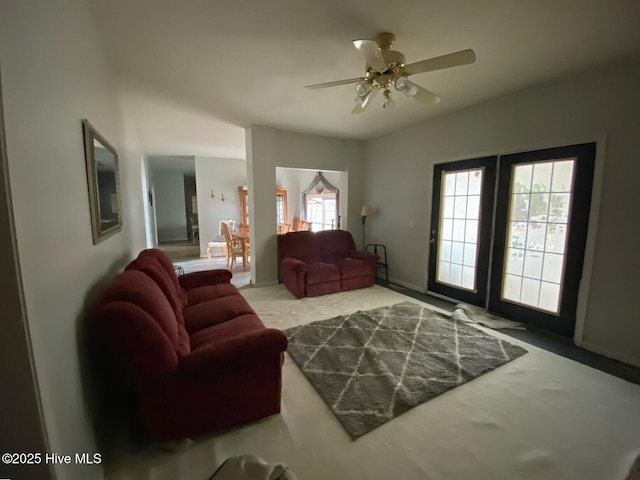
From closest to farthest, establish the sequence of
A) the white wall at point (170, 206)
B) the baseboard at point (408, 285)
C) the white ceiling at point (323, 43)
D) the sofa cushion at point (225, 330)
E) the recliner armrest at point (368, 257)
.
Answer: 1. the white ceiling at point (323, 43)
2. the sofa cushion at point (225, 330)
3. the baseboard at point (408, 285)
4. the recliner armrest at point (368, 257)
5. the white wall at point (170, 206)

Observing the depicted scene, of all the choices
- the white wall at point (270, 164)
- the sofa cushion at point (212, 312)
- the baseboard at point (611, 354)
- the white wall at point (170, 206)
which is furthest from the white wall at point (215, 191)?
the baseboard at point (611, 354)

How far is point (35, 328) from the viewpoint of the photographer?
2.79 ft

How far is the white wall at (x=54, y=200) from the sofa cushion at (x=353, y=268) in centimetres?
308

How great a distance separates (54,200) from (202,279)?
6.86 ft

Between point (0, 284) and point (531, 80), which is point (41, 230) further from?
point (531, 80)

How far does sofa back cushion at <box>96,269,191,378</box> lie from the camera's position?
1.25m

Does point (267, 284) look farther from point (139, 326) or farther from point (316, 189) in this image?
point (316, 189)

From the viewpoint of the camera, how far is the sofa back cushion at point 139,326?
1.25 meters

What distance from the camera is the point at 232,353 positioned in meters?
1.53

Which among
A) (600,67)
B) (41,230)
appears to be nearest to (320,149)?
(600,67)

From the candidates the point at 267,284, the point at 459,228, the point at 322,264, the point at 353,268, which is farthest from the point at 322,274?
the point at 459,228

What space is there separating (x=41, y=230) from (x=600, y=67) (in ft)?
13.5

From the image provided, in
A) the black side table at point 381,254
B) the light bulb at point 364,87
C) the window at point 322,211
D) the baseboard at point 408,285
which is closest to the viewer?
the light bulb at point 364,87

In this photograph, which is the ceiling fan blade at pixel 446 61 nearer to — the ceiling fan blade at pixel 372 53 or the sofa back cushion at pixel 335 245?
the ceiling fan blade at pixel 372 53
